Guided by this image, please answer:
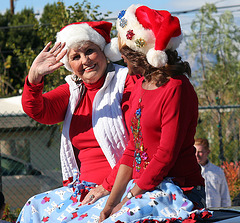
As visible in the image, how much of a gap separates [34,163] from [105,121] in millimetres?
6698

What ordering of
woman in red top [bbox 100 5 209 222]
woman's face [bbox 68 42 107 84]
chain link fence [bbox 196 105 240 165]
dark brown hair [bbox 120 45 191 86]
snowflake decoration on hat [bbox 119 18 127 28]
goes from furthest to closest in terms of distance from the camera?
1. chain link fence [bbox 196 105 240 165]
2. woman's face [bbox 68 42 107 84]
3. snowflake decoration on hat [bbox 119 18 127 28]
4. dark brown hair [bbox 120 45 191 86]
5. woman in red top [bbox 100 5 209 222]

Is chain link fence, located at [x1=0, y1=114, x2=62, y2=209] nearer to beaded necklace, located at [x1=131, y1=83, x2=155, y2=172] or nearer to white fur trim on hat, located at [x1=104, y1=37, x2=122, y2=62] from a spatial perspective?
white fur trim on hat, located at [x1=104, y1=37, x2=122, y2=62]

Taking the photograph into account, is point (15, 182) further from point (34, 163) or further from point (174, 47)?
point (174, 47)

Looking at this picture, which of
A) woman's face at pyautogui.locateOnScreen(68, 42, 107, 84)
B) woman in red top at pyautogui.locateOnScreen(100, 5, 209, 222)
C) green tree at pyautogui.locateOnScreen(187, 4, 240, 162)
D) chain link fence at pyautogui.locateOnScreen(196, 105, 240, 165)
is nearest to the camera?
woman in red top at pyautogui.locateOnScreen(100, 5, 209, 222)

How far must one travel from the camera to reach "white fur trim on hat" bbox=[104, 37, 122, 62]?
10.7 ft

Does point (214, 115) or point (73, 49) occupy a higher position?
point (73, 49)

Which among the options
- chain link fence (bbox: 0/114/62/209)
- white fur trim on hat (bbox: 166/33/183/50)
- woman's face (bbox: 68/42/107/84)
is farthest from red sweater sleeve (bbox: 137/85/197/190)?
chain link fence (bbox: 0/114/62/209)

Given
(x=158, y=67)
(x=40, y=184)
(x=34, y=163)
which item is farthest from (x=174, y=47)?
(x=34, y=163)

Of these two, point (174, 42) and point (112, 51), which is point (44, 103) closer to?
point (112, 51)

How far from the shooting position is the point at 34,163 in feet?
31.4

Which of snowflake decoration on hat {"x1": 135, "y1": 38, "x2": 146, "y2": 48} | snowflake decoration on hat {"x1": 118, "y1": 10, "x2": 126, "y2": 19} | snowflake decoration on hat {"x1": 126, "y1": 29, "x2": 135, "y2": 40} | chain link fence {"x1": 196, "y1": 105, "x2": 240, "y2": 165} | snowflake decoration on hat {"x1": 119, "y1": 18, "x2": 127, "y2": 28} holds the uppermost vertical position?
snowflake decoration on hat {"x1": 118, "y1": 10, "x2": 126, "y2": 19}

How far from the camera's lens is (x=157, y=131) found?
7.98ft

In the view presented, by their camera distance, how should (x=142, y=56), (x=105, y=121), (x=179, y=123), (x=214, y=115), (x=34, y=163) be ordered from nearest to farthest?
(x=179, y=123)
(x=142, y=56)
(x=105, y=121)
(x=34, y=163)
(x=214, y=115)

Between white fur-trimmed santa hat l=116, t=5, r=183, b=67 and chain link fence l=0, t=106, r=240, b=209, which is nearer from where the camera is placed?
white fur-trimmed santa hat l=116, t=5, r=183, b=67
